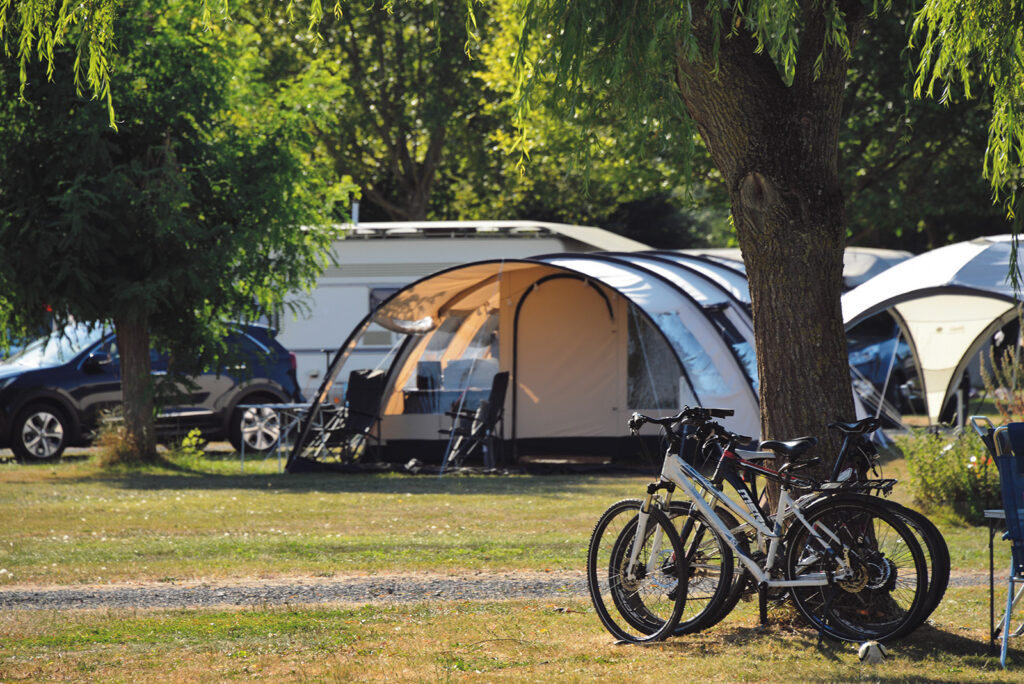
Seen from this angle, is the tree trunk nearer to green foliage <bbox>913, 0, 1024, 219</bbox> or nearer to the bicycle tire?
the bicycle tire

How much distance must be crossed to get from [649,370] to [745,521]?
9.69 metres

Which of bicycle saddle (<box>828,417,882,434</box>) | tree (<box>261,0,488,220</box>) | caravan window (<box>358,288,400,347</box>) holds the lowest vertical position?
bicycle saddle (<box>828,417,882,434</box>)

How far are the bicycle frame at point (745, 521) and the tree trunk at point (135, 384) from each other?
1032 cm

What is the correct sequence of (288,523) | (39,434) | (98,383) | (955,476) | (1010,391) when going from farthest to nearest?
1. (98,383)
2. (39,434)
3. (288,523)
4. (955,476)
5. (1010,391)

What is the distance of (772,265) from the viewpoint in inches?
238

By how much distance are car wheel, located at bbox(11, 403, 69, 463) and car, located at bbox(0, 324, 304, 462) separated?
0.04 ft

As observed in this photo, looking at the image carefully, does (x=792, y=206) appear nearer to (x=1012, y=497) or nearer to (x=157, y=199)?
(x=1012, y=497)

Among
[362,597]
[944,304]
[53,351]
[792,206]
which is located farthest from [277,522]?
[944,304]

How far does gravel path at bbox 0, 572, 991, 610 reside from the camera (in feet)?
23.4

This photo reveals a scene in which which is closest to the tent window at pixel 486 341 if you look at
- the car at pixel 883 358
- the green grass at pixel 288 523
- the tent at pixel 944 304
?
the green grass at pixel 288 523

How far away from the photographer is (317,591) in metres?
7.51

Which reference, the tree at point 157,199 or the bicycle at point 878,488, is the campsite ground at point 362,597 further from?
the tree at point 157,199

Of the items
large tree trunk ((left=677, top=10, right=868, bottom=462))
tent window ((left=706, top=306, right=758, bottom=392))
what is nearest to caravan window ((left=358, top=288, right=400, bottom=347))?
tent window ((left=706, top=306, right=758, bottom=392))

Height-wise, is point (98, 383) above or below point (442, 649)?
above
